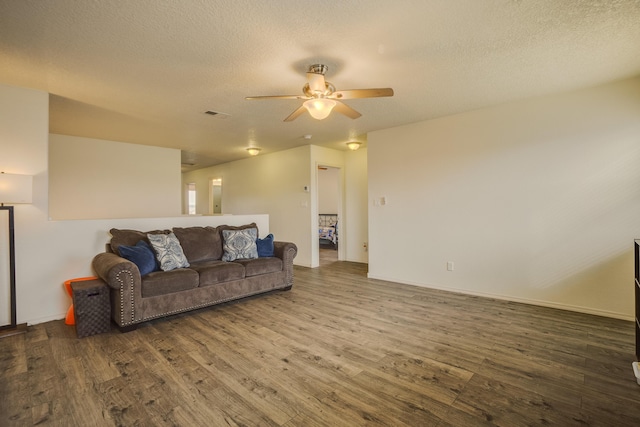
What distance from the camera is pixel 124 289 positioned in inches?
114

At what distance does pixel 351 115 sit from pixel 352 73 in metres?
0.38

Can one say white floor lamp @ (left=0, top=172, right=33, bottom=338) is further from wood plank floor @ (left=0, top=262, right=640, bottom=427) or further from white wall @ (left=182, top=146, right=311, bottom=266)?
white wall @ (left=182, top=146, right=311, bottom=266)

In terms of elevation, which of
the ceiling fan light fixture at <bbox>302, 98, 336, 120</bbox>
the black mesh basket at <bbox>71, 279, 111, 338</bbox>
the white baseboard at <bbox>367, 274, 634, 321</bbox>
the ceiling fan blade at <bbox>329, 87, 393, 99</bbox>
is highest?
the ceiling fan blade at <bbox>329, 87, 393, 99</bbox>

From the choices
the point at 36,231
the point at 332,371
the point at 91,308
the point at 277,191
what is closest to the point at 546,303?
the point at 332,371

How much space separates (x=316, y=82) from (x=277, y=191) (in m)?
4.40

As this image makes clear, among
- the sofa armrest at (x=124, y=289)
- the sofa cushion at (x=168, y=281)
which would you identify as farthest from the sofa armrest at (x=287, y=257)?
the sofa armrest at (x=124, y=289)

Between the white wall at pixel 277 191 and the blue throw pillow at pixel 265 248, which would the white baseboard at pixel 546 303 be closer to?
the blue throw pillow at pixel 265 248

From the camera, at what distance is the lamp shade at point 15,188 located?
105 inches

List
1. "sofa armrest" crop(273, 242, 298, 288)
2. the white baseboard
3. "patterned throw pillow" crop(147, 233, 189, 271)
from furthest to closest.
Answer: "sofa armrest" crop(273, 242, 298, 288)
"patterned throw pillow" crop(147, 233, 189, 271)
the white baseboard

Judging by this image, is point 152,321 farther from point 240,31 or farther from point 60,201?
point 60,201

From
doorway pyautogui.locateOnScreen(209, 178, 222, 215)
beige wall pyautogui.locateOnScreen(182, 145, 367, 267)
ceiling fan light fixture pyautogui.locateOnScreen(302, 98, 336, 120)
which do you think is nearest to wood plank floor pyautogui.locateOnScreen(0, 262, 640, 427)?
ceiling fan light fixture pyautogui.locateOnScreen(302, 98, 336, 120)

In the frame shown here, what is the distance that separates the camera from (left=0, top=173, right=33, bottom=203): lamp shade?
266cm

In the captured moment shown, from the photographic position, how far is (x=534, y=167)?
3.58 meters

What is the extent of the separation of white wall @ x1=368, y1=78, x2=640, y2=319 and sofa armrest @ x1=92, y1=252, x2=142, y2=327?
358 cm
